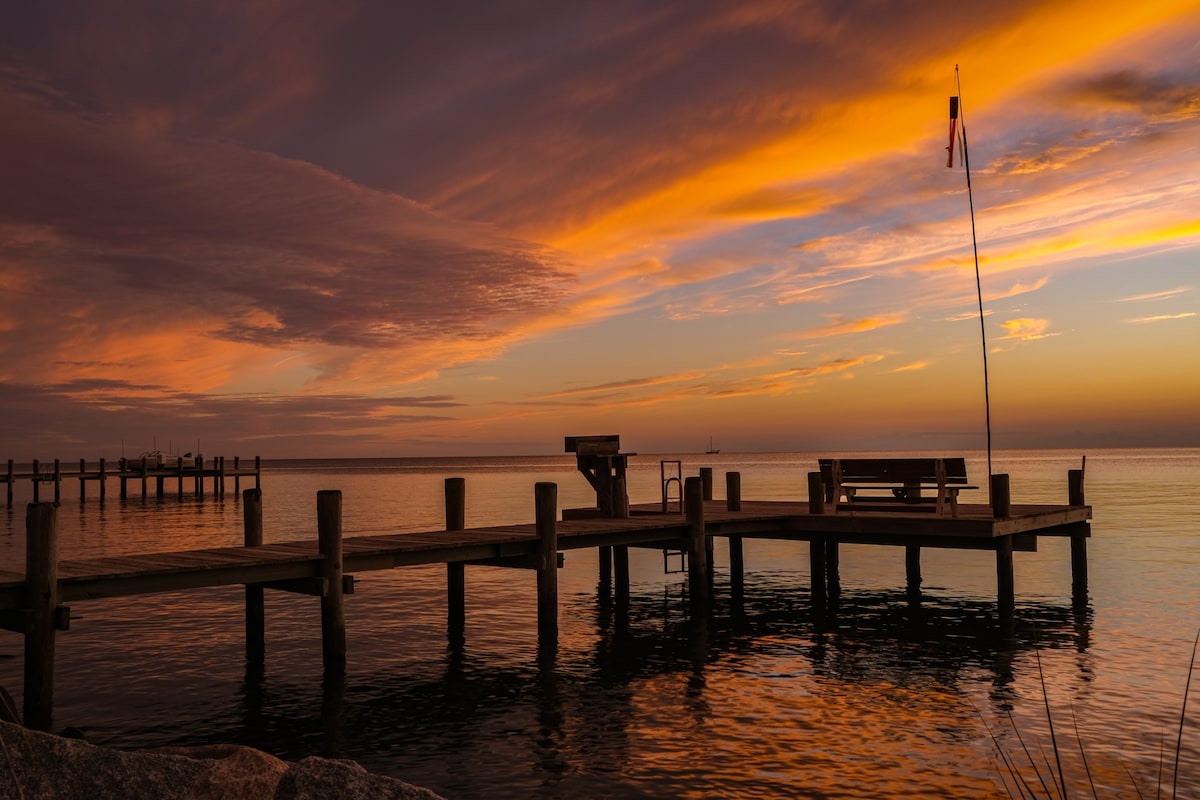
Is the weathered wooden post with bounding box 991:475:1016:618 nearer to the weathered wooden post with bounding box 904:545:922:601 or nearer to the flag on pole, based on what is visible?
the weathered wooden post with bounding box 904:545:922:601

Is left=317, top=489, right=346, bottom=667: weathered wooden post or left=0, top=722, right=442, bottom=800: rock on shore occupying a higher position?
left=317, top=489, right=346, bottom=667: weathered wooden post

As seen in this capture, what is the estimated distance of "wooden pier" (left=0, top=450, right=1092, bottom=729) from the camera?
11094mm

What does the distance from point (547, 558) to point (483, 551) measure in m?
1.11

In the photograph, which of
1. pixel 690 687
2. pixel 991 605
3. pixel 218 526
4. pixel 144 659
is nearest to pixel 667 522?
pixel 690 687

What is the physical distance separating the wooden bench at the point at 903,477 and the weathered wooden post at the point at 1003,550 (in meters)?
0.62

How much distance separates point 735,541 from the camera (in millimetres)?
23250

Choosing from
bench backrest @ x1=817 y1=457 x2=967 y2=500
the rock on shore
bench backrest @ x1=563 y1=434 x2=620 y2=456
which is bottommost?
the rock on shore

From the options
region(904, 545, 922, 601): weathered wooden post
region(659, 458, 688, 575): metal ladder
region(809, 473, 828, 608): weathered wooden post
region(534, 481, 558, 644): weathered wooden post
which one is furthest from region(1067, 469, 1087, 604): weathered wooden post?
region(534, 481, 558, 644): weathered wooden post

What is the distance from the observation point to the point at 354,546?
14.8m

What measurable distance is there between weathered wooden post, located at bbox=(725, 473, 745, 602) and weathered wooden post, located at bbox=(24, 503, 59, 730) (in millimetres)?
13926

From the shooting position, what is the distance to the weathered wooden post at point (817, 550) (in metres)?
20.0

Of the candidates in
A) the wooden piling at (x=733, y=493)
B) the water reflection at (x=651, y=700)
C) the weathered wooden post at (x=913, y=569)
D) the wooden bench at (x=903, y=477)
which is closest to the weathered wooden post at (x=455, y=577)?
the water reflection at (x=651, y=700)

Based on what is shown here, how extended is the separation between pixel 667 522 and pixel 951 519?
5.58 m

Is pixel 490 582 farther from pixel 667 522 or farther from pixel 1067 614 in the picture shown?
pixel 1067 614
